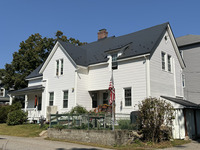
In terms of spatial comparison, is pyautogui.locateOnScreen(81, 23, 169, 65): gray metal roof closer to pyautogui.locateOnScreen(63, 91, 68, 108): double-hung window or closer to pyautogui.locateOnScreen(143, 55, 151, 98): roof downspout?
pyautogui.locateOnScreen(143, 55, 151, 98): roof downspout

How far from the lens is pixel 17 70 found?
3638 cm

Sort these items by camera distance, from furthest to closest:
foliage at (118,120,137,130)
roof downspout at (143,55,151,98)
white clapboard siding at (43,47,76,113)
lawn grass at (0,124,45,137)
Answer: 1. white clapboard siding at (43,47,76,113)
2. lawn grass at (0,124,45,137)
3. roof downspout at (143,55,151,98)
4. foliage at (118,120,137,130)

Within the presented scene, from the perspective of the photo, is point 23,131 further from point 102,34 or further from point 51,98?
point 102,34

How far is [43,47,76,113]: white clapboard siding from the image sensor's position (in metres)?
20.9

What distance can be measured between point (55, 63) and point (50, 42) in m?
16.0

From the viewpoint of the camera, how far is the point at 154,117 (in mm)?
12680

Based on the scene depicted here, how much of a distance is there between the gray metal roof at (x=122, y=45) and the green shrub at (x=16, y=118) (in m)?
7.90

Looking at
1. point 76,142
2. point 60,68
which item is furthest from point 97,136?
point 60,68

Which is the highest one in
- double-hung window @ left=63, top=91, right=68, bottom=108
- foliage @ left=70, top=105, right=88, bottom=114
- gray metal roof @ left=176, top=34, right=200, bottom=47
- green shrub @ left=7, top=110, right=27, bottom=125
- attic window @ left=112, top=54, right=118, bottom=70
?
gray metal roof @ left=176, top=34, right=200, bottom=47

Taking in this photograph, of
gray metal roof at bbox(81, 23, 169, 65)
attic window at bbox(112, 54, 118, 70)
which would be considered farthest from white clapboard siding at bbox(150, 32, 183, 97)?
attic window at bbox(112, 54, 118, 70)

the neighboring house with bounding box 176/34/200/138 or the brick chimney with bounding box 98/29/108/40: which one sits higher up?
the brick chimney with bounding box 98/29/108/40

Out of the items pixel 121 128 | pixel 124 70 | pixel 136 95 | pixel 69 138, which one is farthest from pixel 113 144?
pixel 124 70

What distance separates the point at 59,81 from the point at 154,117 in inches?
483

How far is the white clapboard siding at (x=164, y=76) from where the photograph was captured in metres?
17.4
